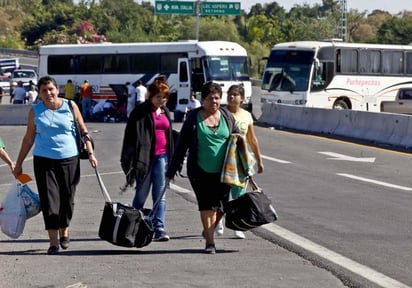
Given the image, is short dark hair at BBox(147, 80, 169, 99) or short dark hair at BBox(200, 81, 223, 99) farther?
short dark hair at BBox(147, 80, 169, 99)

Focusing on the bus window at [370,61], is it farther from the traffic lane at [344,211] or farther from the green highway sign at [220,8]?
the traffic lane at [344,211]

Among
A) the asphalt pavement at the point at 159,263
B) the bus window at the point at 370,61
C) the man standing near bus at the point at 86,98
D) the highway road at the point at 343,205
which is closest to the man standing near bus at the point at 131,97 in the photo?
the man standing near bus at the point at 86,98

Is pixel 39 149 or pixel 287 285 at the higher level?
pixel 39 149

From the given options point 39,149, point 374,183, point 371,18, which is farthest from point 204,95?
point 371,18

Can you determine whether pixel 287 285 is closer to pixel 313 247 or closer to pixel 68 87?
pixel 313 247

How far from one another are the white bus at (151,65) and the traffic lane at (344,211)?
20.1 metres

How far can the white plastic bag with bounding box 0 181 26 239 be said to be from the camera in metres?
10.3

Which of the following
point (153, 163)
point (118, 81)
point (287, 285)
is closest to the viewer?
point (287, 285)

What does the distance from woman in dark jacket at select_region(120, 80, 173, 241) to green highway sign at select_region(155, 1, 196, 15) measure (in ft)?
164

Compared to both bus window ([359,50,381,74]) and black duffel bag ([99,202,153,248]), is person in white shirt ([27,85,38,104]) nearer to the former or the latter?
bus window ([359,50,381,74])

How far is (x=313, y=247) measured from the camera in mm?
10648

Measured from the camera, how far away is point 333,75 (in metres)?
40.3

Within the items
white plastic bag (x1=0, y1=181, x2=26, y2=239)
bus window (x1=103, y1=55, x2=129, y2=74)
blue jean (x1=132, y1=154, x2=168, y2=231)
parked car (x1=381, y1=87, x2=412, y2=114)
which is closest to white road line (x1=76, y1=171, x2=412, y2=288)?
blue jean (x1=132, y1=154, x2=168, y2=231)

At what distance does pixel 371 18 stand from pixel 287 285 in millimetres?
132544
